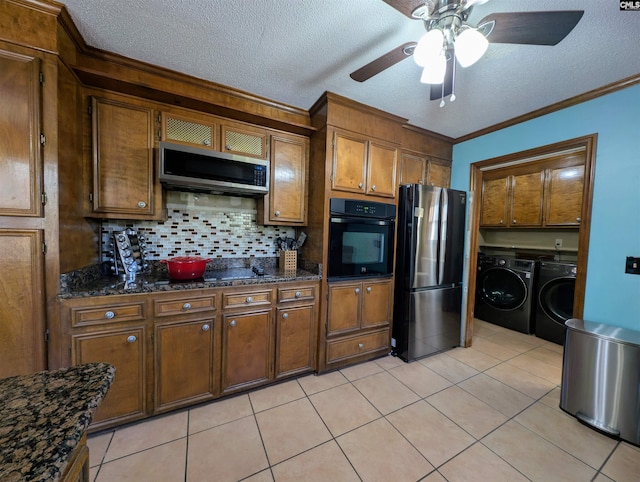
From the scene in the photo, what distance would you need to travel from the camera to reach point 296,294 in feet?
6.55

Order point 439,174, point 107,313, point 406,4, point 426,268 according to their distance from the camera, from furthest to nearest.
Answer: point 439,174
point 426,268
point 107,313
point 406,4

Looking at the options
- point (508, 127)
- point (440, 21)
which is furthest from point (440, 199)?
point (440, 21)

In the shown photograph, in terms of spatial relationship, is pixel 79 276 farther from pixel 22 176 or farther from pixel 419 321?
pixel 419 321

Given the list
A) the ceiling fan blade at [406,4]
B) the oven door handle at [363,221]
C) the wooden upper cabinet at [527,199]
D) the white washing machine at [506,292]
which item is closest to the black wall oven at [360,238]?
the oven door handle at [363,221]

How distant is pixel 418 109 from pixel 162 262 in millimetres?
2610

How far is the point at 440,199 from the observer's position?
243 cm

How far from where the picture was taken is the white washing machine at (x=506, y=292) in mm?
3125

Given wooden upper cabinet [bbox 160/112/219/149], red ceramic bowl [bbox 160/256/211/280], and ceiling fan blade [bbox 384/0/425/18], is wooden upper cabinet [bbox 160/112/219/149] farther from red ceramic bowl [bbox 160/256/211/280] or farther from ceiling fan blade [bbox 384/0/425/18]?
ceiling fan blade [bbox 384/0/425/18]

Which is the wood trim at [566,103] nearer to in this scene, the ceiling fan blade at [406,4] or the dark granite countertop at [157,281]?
the ceiling fan blade at [406,4]

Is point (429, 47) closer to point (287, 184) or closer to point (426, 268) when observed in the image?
point (287, 184)

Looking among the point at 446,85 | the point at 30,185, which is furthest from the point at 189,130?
the point at 446,85

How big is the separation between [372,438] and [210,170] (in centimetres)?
212

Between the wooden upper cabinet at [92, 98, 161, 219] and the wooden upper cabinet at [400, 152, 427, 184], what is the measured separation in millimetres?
2261

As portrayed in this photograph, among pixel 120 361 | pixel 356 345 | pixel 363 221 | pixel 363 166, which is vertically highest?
pixel 363 166
